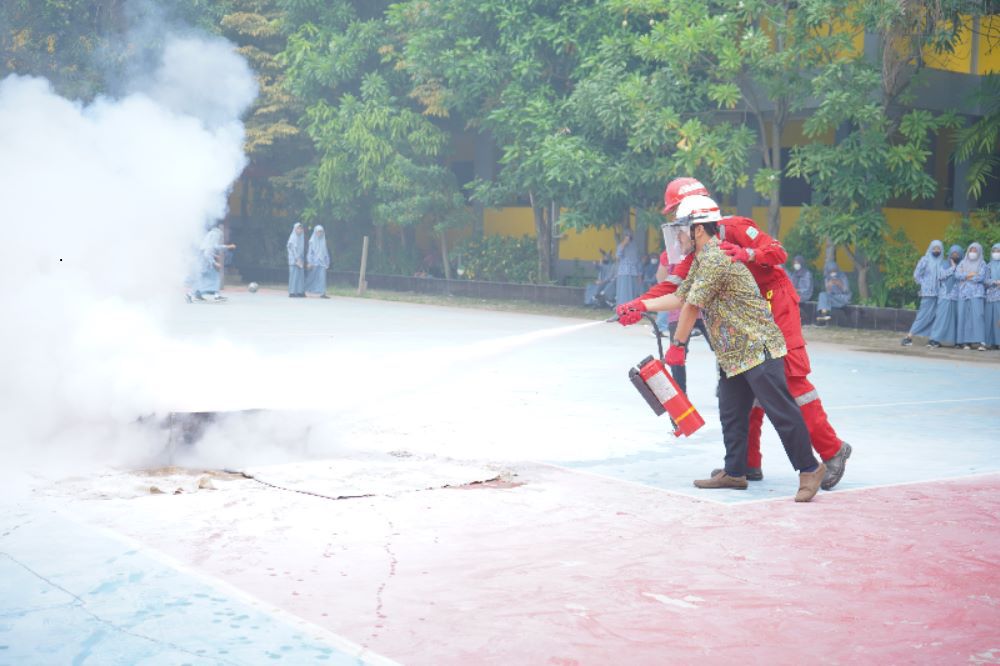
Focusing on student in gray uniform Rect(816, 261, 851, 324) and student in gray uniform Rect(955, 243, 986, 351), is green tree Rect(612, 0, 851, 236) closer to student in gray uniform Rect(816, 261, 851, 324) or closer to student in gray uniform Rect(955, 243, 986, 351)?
student in gray uniform Rect(816, 261, 851, 324)

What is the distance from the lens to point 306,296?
32656 millimetres

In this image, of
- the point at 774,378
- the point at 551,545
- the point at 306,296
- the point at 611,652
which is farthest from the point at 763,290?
the point at 306,296

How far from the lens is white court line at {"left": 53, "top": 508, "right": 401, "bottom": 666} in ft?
15.5

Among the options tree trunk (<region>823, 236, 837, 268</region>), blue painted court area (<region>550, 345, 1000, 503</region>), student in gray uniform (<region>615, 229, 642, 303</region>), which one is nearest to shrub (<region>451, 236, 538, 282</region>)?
student in gray uniform (<region>615, 229, 642, 303</region>)

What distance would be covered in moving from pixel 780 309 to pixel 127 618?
448cm

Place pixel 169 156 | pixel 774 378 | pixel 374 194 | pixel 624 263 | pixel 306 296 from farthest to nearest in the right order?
pixel 374 194 → pixel 306 296 → pixel 624 263 → pixel 169 156 → pixel 774 378

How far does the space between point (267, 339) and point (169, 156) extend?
304 inches

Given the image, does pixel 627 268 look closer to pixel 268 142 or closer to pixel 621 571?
pixel 268 142

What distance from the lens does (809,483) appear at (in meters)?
7.57

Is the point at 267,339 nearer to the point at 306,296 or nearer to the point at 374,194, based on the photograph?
the point at 306,296

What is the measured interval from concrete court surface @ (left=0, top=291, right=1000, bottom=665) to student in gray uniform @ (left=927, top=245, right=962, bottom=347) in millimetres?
10246

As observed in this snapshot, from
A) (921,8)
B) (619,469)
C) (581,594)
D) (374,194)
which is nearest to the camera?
(581,594)

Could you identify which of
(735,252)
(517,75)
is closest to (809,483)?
(735,252)

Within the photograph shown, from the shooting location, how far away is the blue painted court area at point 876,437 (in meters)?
8.46
